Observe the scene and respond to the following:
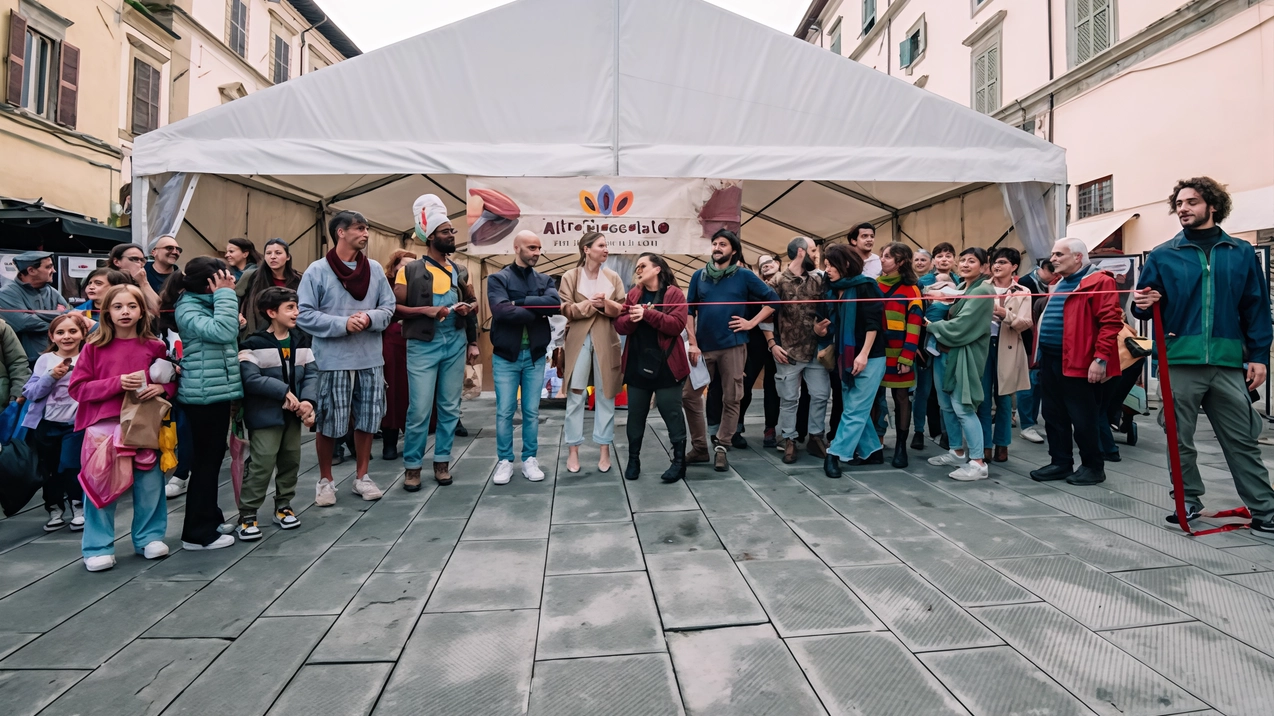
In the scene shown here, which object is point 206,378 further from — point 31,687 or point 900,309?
point 900,309

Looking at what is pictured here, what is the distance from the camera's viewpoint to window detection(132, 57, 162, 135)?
14.2m

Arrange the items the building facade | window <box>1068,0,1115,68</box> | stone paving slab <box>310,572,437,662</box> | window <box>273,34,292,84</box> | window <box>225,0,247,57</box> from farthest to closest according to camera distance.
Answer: window <box>273,34,292,84</box> → window <box>225,0,247,57</box> → window <box>1068,0,1115,68</box> → the building facade → stone paving slab <box>310,572,437,662</box>

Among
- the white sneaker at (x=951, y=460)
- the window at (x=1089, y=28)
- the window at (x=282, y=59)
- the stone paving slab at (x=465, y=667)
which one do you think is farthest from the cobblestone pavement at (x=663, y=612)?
the window at (x=282, y=59)

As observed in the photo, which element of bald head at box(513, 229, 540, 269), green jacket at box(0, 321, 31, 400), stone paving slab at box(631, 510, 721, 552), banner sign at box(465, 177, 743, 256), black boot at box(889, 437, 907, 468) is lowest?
stone paving slab at box(631, 510, 721, 552)

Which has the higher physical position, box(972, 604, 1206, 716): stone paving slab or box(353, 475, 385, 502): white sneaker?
box(353, 475, 385, 502): white sneaker

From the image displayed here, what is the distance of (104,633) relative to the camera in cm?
221

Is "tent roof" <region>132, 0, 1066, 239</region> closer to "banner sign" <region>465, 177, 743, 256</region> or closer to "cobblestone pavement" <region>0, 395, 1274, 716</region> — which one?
"banner sign" <region>465, 177, 743, 256</region>

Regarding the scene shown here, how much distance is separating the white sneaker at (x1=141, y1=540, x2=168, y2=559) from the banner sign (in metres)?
3.97

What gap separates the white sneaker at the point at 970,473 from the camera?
420 centimetres

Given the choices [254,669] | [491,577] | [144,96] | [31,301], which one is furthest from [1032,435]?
[144,96]

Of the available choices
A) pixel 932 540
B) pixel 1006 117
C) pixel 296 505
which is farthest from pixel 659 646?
pixel 1006 117

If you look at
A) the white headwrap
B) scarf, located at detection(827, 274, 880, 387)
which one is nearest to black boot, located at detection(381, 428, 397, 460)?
the white headwrap

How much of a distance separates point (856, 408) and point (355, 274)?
335cm

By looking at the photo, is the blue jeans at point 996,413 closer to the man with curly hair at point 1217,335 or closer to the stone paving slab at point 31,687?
the man with curly hair at point 1217,335
